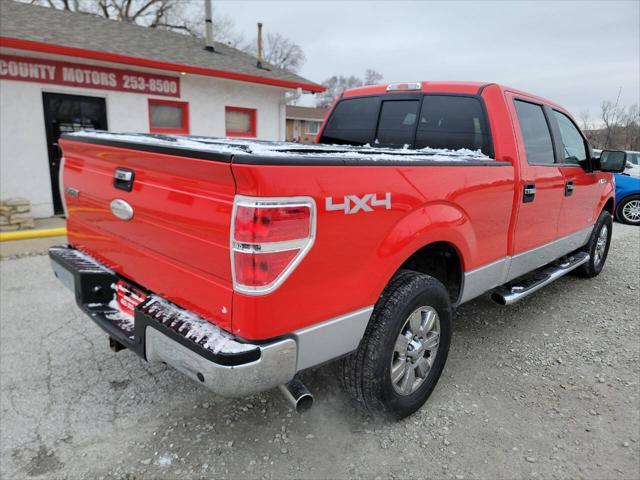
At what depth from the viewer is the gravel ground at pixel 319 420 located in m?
2.29

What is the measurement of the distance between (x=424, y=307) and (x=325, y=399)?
92cm

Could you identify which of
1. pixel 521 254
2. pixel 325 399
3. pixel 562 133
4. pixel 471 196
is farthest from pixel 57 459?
pixel 562 133

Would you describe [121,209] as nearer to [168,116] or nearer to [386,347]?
[386,347]

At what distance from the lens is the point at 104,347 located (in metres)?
3.42

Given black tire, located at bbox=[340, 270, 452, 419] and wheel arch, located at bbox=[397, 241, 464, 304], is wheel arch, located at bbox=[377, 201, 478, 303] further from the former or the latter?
black tire, located at bbox=[340, 270, 452, 419]

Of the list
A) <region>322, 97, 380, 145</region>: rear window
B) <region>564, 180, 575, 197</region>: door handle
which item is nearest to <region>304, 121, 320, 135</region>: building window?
<region>322, 97, 380, 145</region>: rear window

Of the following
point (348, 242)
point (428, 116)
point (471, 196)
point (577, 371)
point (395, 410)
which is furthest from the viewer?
point (428, 116)

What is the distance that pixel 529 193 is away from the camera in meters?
3.36

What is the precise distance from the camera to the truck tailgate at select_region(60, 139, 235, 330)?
5.86 feet

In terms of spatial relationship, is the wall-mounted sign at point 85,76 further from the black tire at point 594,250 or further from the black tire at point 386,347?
the black tire at point 594,250

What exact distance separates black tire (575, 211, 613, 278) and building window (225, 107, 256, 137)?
327 inches

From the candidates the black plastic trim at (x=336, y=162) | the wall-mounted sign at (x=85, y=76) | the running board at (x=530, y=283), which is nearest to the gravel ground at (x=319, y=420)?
the running board at (x=530, y=283)

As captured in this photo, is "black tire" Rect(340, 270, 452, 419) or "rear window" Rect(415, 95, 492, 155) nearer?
"black tire" Rect(340, 270, 452, 419)

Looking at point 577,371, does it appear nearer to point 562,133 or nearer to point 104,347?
point 562,133
